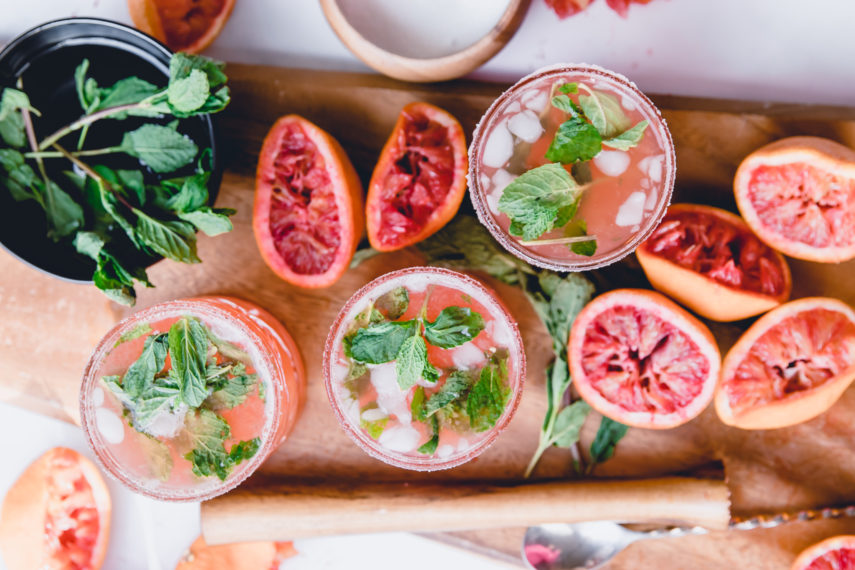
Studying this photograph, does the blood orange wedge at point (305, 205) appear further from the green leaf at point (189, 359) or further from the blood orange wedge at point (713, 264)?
the blood orange wedge at point (713, 264)

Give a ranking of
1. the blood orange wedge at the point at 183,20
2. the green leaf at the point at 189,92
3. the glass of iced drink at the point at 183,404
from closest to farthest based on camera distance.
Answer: the green leaf at the point at 189,92 → the glass of iced drink at the point at 183,404 → the blood orange wedge at the point at 183,20

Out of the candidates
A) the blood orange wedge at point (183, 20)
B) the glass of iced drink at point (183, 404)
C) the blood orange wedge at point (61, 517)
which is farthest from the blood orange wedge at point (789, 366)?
the blood orange wedge at point (61, 517)

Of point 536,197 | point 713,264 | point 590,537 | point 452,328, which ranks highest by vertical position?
point 536,197

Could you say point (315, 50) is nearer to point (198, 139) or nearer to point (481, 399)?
point (198, 139)

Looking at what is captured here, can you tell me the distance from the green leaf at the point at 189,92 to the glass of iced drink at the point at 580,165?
0.52 m

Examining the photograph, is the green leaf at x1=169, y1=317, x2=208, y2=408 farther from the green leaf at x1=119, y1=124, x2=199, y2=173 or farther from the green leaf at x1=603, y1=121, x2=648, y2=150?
the green leaf at x1=603, y1=121, x2=648, y2=150

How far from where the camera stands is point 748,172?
1.44m

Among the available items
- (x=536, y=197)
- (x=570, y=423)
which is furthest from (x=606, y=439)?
(x=536, y=197)

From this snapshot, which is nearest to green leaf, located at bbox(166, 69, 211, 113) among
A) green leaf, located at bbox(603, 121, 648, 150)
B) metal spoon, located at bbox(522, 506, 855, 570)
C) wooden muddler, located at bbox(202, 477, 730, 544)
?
green leaf, located at bbox(603, 121, 648, 150)

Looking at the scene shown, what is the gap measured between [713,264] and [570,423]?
0.46 m

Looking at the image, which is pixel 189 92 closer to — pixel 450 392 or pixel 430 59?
pixel 430 59

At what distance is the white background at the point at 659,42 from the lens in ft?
5.33

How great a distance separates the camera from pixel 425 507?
1.55m

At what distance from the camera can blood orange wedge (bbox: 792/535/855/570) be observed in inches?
60.2
